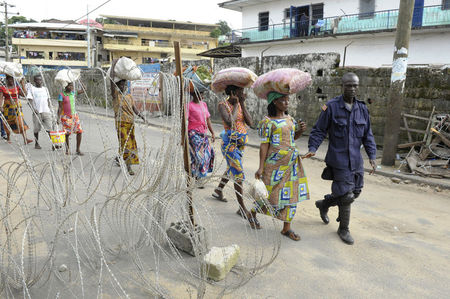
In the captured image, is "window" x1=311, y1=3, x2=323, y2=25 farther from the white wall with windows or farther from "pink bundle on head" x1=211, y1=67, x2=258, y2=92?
"pink bundle on head" x1=211, y1=67, x2=258, y2=92

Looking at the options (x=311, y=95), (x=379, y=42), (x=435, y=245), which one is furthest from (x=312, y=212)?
(x=379, y=42)

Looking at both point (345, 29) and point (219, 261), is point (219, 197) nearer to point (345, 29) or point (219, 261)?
point (219, 261)

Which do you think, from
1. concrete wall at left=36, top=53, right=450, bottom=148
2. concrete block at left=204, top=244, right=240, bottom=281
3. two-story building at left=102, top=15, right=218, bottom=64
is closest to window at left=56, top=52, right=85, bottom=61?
two-story building at left=102, top=15, right=218, bottom=64

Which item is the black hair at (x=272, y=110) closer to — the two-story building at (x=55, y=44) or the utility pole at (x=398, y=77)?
the utility pole at (x=398, y=77)

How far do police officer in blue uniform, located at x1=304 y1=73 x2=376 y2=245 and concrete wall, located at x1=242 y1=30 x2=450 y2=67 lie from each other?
14402 millimetres

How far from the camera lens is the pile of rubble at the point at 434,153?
5.58m

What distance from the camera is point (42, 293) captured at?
7.42 feet

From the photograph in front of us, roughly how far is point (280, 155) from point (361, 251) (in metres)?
1.15

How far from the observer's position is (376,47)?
16453 mm

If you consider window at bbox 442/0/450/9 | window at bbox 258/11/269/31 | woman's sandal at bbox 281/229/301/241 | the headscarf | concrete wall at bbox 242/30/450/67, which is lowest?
woman's sandal at bbox 281/229/301/241

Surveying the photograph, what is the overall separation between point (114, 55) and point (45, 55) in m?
7.35

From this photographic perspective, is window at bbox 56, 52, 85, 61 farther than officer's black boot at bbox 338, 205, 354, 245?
Yes

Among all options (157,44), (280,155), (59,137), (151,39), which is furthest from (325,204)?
(151,39)

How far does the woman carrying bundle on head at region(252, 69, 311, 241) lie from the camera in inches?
117
